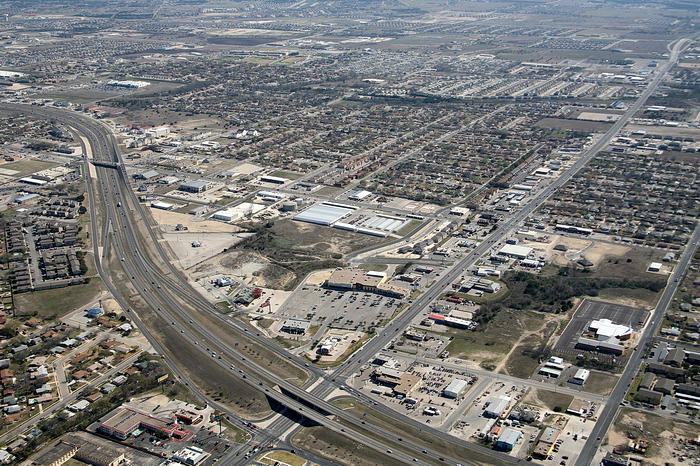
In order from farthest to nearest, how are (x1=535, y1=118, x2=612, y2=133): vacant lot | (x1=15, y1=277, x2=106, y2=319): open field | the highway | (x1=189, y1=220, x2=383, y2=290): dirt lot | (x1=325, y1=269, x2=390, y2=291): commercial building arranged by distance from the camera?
(x1=535, y1=118, x2=612, y2=133): vacant lot, (x1=189, y1=220, x2=383, y2=290): dirt lot, (x1=325, y1=269, x2=390, y2=291): commercial building, (x1=15, y1=277, x2=106, y2=319): open field, the highway

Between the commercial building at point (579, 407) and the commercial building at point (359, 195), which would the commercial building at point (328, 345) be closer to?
the commercial building at point (579, 407)

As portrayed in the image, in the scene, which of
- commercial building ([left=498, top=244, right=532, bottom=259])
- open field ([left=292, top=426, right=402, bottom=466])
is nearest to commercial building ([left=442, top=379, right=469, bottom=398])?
open field ([left=292, top=426, right=402, bottom=466])

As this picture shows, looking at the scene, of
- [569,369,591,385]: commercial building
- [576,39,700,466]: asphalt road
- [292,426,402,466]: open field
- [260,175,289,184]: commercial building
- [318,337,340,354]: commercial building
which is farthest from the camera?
[260,175,289,184]: commercial building

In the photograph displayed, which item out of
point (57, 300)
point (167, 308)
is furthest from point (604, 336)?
point (57, 300)

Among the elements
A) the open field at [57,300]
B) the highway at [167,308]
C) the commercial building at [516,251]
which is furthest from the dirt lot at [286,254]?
the commercial building at [516,251]

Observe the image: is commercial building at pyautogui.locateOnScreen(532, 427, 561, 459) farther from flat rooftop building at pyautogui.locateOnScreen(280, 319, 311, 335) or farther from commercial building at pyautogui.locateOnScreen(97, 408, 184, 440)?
commercial building at pyautogui.locateOnScreen(97, 408, 184, 440)

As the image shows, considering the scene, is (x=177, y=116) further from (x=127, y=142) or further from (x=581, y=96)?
(x=581, y=96)
